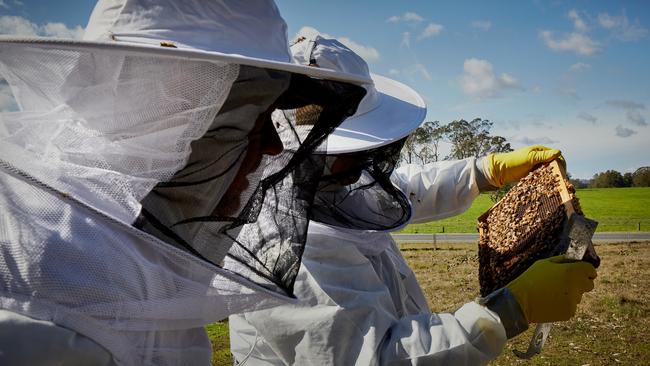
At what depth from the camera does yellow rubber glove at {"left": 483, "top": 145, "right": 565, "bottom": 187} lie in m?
3.14

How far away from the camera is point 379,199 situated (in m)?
2.71

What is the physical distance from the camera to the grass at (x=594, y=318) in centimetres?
584

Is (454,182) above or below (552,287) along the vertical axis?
above

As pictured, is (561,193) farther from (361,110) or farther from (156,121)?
(156,121)

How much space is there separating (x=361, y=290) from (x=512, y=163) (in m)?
1.75

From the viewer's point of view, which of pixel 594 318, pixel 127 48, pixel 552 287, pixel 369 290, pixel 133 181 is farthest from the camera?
pixel 594 318

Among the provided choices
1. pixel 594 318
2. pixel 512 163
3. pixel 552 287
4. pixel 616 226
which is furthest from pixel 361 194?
pixel 616 226

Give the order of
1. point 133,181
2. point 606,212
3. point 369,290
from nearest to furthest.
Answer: point 133,181
point 369,290
point 606,212

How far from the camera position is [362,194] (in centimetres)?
262

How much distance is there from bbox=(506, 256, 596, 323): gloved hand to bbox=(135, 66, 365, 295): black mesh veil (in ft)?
4.30

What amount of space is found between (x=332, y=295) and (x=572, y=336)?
19.6 feet

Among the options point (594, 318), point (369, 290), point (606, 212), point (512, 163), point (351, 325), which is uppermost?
Answer: point (512, 163)

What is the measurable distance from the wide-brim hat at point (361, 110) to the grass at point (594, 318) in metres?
4.25

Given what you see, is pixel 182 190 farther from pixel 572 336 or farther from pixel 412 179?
pixel 572 336
